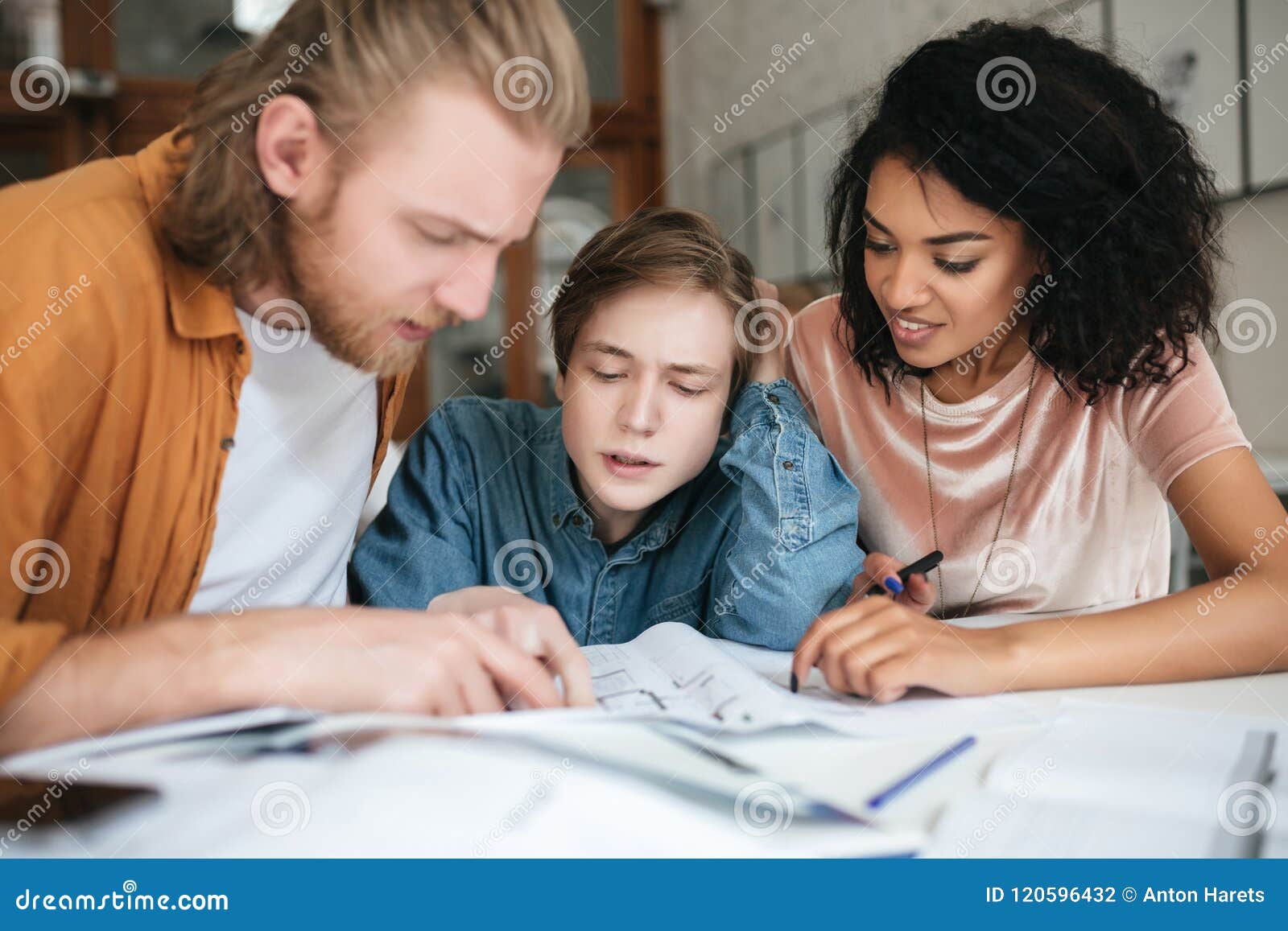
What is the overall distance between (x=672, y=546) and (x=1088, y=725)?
0.44 metres

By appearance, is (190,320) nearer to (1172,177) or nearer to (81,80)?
(1172,177)

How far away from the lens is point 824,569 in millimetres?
875

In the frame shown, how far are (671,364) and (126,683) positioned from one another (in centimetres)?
52

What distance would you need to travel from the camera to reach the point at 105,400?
0.64 m

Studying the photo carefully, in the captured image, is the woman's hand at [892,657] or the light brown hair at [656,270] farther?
the light brown hair at [656,270]

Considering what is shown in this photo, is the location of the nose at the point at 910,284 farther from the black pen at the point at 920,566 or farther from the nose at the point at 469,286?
the nose at the point at 469,286

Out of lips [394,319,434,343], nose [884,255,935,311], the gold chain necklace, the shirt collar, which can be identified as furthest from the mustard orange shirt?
the gold chain necklace

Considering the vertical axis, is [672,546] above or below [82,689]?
above

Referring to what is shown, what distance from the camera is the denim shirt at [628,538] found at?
34.4 inches

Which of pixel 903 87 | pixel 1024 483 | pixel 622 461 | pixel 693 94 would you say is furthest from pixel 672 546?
pixel 693 94

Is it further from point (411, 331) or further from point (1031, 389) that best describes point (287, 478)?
point (1031, 389)

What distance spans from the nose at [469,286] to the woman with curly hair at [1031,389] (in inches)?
13.0

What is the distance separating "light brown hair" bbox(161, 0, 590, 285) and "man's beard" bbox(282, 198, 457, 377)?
2 cm

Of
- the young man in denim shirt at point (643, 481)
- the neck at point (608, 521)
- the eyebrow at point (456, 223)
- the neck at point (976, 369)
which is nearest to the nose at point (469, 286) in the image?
Result: the eyebrow at point (456, 223)
